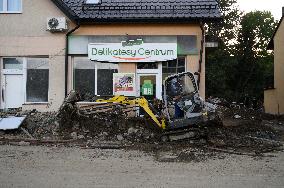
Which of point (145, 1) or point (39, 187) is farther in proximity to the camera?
point (145, 1)

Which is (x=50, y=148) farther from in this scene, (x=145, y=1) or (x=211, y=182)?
(x=145, y=1)

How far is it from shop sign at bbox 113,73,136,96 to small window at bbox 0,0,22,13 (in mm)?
5636

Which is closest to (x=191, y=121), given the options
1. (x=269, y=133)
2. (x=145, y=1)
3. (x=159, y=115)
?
(x=159, y=115)

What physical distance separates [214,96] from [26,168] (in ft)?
119

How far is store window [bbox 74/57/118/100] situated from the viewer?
1878cm

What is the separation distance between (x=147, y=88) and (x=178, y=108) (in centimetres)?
507

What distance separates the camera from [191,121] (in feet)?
43.6

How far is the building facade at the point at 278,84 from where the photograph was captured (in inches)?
1141

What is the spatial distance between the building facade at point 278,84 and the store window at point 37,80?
56.6 ft

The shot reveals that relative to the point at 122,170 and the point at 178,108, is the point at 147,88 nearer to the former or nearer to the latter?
the point at 178,108

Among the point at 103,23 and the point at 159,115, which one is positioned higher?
the point at 103,23

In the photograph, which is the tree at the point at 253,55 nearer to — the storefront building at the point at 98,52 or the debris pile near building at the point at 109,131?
the storefront building at the point at 98,52

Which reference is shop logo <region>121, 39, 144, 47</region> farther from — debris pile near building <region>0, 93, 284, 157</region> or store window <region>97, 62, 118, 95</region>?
debris pile near building <region>0, 93, 284, 157</region>

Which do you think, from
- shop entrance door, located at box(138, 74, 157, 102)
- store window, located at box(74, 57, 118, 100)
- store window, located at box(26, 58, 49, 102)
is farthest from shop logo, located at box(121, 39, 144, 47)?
store window, located at box(26, 58, 49, 102)
